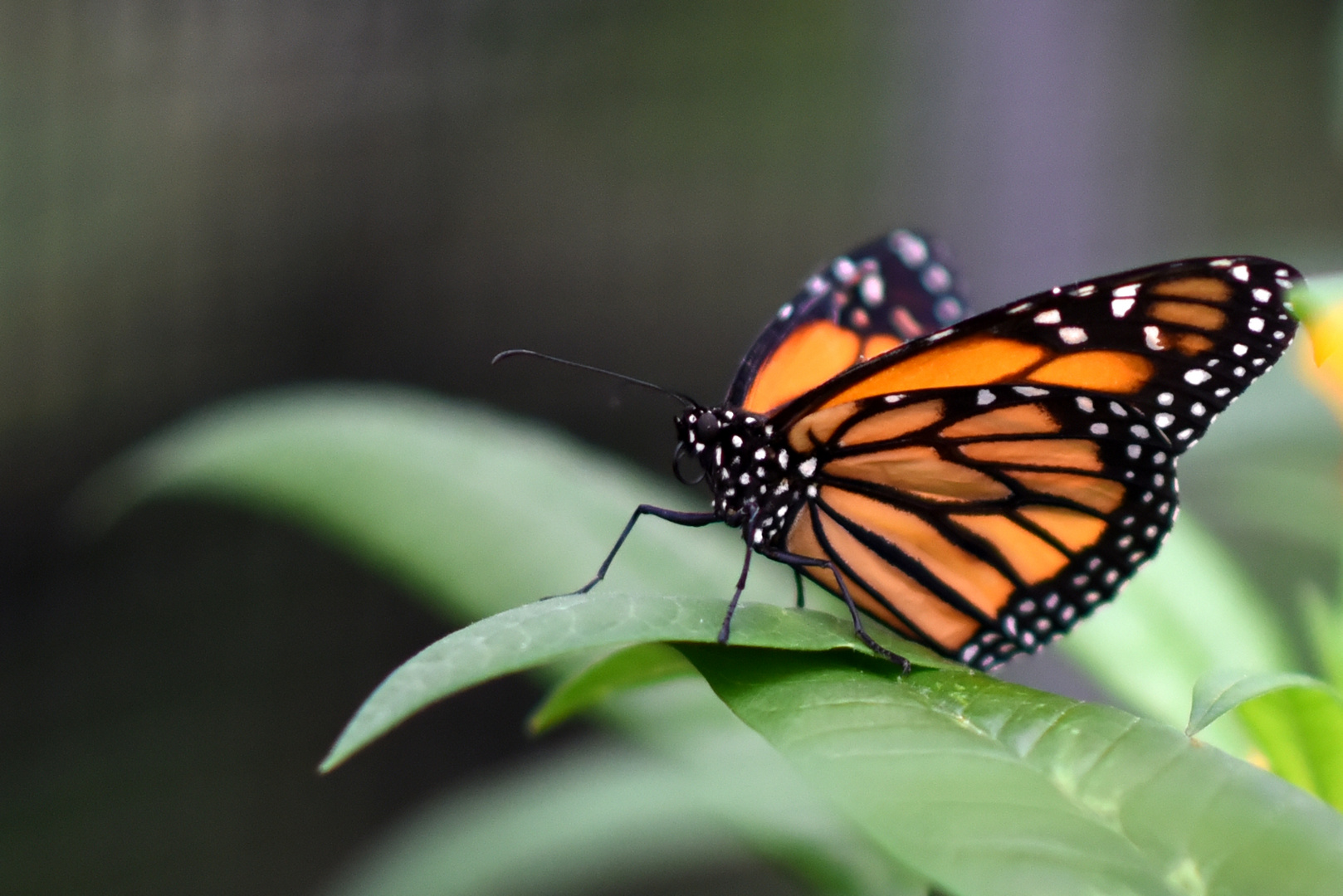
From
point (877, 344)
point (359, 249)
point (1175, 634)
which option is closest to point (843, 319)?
point (877, 344)

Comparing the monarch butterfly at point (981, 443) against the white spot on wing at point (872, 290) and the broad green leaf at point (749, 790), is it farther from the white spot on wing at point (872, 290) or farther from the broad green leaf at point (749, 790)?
the broad green leaf at point (749, 790)

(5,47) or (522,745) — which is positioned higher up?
(5,47)

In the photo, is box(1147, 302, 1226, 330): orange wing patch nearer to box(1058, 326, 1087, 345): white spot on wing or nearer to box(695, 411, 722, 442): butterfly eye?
box(1058, 326, 1087, 345): white spot on wing

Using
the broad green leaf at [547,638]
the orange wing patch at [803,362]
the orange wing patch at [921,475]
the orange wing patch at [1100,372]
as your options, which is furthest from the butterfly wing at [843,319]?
the broad green leaf at [547,638]

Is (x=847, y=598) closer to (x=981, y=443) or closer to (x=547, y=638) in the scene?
(x=981, y=443)

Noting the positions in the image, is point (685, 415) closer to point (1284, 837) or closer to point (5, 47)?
point (1284, 837)

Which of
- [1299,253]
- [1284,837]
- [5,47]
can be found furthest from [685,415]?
[5,47]

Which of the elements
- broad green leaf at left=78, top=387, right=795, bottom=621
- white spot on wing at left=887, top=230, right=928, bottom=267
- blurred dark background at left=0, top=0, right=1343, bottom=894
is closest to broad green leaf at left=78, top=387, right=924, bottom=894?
broad green leaf at left=78, top=387, right=795, bottom=621
